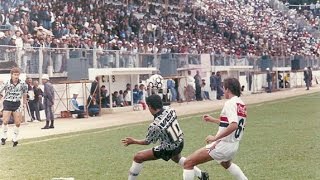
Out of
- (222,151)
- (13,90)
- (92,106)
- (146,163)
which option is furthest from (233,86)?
(92,106)

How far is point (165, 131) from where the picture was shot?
9.61 meters

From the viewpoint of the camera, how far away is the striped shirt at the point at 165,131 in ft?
31.5

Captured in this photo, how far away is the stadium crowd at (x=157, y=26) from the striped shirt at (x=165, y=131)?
779 inches

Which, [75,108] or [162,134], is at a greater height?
[162,134]

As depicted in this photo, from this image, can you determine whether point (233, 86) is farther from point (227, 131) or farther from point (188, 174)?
point (188, 174)

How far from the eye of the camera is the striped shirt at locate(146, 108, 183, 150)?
9594 mm

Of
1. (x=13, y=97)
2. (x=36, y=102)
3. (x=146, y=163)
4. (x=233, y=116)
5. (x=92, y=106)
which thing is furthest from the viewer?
(x=92, y=106)

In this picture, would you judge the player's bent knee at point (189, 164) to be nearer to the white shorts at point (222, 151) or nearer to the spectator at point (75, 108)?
the white shorts at point (222, 151)

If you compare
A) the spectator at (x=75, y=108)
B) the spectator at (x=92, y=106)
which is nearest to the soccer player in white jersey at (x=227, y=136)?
the spectator at (x=75, y=108)

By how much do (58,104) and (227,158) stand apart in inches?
873

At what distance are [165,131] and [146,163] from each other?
13.9 ft

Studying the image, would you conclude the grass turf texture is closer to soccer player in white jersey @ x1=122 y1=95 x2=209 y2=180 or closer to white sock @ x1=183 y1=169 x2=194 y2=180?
soccer player in white jersey @ x1=122 y1=95 x2=209 y2=180

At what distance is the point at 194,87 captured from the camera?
142ft

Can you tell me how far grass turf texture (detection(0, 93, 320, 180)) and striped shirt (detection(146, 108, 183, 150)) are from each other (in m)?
2.04
